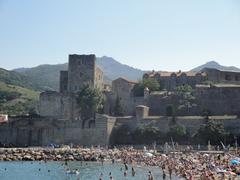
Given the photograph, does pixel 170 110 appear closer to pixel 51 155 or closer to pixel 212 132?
pixel 212 132

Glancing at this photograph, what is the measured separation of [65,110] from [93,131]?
334 inches

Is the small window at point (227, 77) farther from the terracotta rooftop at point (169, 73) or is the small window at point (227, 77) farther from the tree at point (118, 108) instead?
the tree at point (118, 108)

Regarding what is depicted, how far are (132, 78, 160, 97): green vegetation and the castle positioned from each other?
731 mm

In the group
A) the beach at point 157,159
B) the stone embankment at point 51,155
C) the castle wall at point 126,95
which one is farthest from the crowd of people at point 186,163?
the castle wall at point 126,95

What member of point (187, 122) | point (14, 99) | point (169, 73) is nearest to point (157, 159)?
point (187, 122)

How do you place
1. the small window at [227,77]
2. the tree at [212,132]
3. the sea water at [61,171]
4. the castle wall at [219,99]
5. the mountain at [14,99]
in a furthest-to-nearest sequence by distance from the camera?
the mountain at [14,99] → the small window at [227,77] → the castle wall at [219,99] → the tree at [212,132] → the sea water at [61,171]

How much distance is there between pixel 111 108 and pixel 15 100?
5130cm

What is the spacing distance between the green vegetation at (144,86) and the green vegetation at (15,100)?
33.6 metres

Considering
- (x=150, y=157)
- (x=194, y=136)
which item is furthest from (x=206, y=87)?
(x=150, y=157)

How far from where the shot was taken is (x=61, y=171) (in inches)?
1750

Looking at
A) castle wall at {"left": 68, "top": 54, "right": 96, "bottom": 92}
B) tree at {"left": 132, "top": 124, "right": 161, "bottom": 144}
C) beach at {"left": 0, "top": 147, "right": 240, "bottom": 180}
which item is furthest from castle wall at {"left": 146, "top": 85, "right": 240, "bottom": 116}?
beach at {"left": 0, "top": 147, "right": 240, "bottom": 180}

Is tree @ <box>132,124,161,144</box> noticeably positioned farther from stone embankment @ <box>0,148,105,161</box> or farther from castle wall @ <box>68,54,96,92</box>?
castle wall @ <box>68,54,96,92</box>

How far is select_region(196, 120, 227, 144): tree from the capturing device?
57.3m

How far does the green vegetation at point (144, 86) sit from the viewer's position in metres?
72.8
